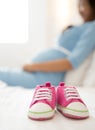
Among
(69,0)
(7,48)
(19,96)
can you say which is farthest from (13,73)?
(69,0)

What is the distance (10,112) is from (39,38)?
1481 mm

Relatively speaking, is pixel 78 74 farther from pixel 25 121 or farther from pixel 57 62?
pixel 25 121

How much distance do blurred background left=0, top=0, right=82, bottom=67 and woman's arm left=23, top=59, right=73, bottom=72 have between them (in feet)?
2.38

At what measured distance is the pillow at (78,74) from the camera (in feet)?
4.90

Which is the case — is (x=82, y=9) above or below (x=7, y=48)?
above

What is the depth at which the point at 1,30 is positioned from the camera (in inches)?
88.4

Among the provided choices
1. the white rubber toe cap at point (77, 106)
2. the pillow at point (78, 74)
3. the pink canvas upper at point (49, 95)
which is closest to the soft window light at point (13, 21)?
the pillow at point (78, 74)

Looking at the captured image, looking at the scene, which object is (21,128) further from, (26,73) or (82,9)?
(82,9)

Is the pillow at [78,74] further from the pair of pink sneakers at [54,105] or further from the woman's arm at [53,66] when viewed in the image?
the pair of pink sneakers at [54,105]

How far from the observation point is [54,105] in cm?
80

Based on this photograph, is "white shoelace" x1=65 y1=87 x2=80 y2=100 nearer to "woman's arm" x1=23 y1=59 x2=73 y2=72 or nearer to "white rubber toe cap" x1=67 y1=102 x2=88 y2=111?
"white rubber toe cap" x1=67 y1=102 x2=88 y2=111

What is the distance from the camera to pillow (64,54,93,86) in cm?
149

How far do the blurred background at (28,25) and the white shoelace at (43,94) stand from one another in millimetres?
1374

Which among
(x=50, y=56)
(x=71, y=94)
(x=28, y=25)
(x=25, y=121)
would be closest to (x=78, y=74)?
(x=50, y=56)
